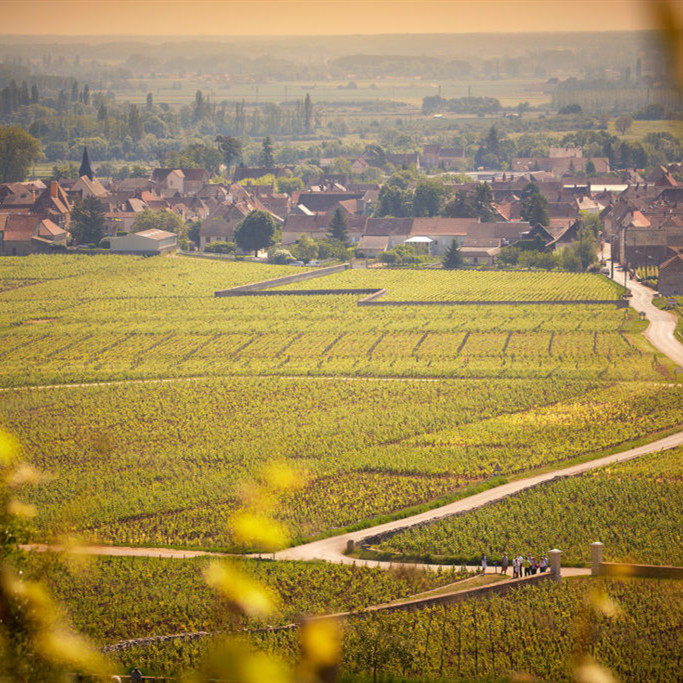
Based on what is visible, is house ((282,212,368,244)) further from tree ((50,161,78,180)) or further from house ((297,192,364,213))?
tree ((50,161,78,180))

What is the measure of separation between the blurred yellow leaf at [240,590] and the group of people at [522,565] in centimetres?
378

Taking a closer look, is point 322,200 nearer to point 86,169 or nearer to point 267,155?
point 86,169

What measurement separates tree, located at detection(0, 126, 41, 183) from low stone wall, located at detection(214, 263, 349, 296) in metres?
40.8

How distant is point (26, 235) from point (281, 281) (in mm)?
17778

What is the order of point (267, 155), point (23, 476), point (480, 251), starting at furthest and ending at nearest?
point (267, 155), point (480, 251), point (23, 476)

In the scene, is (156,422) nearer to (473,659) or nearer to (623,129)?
(473,659)

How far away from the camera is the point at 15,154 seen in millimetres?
91000

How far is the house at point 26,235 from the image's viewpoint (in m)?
64.2

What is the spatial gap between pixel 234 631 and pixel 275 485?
7245 millimetres

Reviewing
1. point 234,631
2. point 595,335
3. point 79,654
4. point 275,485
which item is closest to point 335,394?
point 275,485

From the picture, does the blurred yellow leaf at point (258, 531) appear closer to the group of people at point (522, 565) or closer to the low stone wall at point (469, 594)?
the low stone wall at point (469, 594)

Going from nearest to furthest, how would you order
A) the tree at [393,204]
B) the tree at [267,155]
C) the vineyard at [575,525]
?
the vineyard at [575,525] → the tree at [393,204] → the tree at [267,155]

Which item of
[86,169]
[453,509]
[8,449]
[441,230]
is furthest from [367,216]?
[453,509]

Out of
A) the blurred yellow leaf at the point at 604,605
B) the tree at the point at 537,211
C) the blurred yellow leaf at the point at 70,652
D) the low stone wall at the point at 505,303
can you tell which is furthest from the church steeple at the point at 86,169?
the blurred yellow leaf at the point at 70,652
